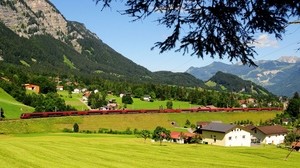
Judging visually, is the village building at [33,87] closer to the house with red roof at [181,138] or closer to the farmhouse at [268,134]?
the house with red roof at [181,138]

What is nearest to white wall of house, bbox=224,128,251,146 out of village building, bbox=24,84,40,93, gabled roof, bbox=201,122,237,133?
gabled roof, bbox=201,122,237,133

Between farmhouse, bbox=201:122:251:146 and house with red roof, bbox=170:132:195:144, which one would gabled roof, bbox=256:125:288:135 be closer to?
farmhouse, bbox=201:122:251:146

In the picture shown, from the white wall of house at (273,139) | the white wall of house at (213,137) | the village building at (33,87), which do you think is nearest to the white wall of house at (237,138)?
the white wall of house at (213,137)

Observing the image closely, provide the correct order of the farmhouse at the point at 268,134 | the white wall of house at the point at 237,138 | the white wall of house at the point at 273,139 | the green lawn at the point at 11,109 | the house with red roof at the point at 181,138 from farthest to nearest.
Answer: the white wall of house at the point at 273,139, the farmhouse at the point at 268,134, the green lawn at the point at 11,109, the white wall of house at the point at 237,138, the house with red roof at the point at 181,138

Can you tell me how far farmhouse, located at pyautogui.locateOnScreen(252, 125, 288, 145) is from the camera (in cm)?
9056

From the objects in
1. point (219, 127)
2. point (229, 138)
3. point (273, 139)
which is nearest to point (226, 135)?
point (229, 138)

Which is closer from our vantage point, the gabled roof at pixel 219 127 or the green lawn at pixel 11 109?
the gabled roof at pixel 219 127

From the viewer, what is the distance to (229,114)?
11756 centimetres

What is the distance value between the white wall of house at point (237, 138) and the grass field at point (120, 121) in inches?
733

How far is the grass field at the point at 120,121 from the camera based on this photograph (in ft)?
238

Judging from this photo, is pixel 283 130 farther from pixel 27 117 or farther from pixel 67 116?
pixel 27 117

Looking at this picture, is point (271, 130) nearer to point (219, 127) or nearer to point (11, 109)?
point (219, 127)

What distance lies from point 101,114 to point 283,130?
154 feet

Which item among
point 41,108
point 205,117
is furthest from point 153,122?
point 41,108
